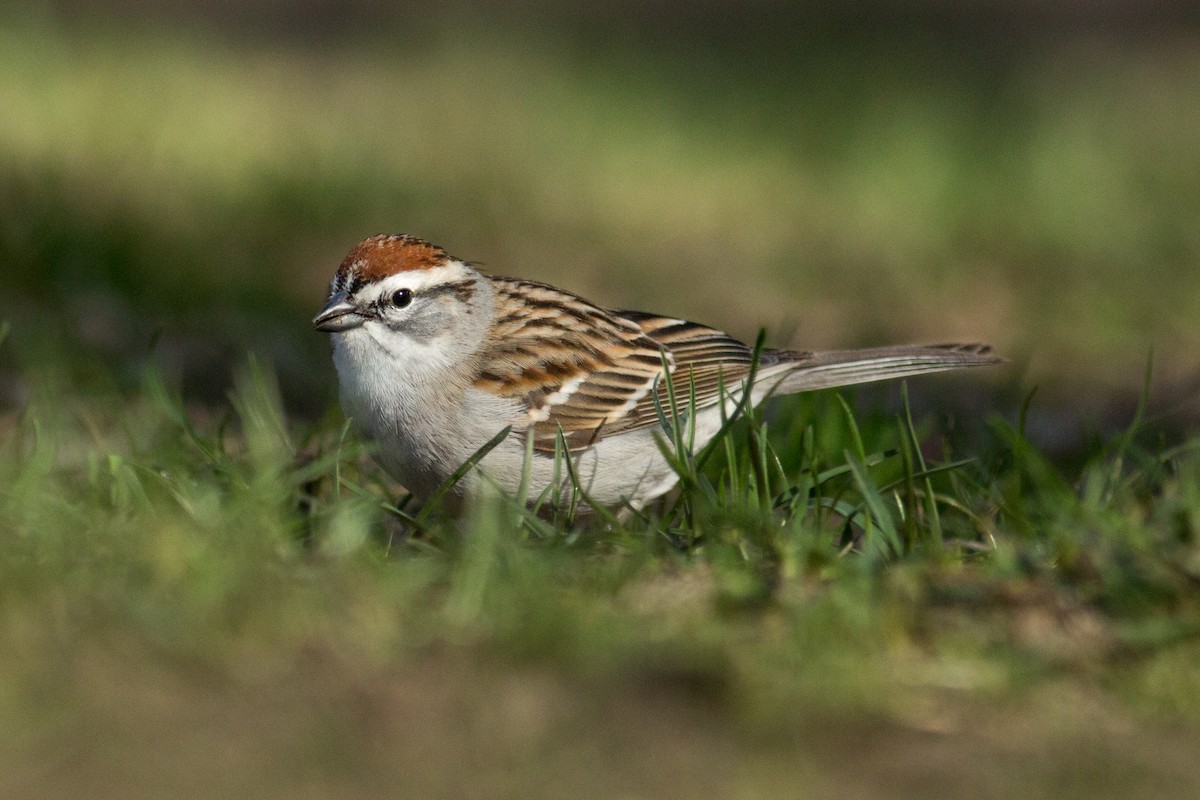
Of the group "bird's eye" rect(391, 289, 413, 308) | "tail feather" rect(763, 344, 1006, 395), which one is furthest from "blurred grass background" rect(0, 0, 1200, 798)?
"bird's eye" rect(391, 289, 413, 308)

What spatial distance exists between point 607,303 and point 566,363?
2.97 m

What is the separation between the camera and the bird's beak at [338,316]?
188 inches

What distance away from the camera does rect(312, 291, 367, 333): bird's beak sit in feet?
15.7

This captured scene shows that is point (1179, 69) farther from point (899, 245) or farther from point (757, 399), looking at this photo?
point (757, 399)

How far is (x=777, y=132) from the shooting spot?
11336 millimetres

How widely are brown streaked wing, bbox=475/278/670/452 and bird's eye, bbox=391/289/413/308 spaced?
327 mm

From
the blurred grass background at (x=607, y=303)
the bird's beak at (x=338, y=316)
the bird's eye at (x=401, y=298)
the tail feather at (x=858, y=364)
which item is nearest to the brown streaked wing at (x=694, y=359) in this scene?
the tail feather at (x=858, y=364)

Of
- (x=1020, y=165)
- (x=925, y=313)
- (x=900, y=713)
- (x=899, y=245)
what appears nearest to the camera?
(x=900, y=713)

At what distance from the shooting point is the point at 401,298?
494cm

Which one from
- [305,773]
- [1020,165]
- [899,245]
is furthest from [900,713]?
[1020,165]

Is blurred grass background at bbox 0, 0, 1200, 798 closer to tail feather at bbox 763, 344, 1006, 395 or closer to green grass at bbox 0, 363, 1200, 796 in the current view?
green grass at bbox 0, 363, 1200, 796

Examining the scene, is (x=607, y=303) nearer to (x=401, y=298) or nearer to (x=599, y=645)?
(x=401, y=298)

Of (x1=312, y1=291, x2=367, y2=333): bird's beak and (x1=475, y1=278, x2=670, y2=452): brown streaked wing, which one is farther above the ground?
(x1=312, y1=291, x2=367, y2=333): bird's beak

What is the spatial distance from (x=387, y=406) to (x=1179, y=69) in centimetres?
1225
